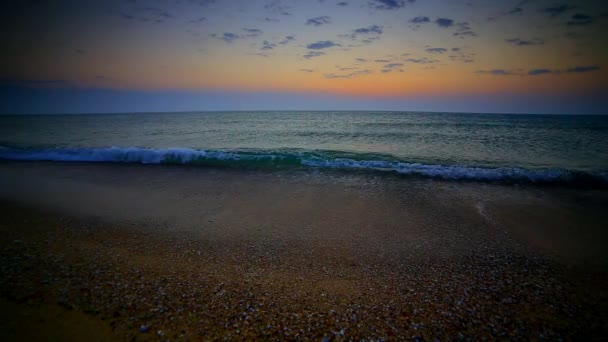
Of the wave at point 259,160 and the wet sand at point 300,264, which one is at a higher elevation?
the wave at point 259,160

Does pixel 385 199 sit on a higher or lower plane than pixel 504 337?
higher

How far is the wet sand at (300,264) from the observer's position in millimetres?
2486

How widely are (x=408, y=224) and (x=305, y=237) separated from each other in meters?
2.27

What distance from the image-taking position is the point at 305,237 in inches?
173

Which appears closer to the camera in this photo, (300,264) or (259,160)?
(300,264)

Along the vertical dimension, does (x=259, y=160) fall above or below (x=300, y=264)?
above

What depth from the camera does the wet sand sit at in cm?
249

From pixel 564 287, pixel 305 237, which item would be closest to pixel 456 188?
pixel 564 287

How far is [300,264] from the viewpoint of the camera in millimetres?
3588

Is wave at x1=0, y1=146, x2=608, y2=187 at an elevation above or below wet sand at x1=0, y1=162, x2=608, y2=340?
above

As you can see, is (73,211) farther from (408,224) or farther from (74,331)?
(408,224)

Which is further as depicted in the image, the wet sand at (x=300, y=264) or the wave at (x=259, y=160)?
the wave at (x=259, y=160)

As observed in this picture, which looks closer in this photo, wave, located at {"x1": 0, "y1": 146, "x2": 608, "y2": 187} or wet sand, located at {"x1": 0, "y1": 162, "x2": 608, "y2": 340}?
wet sand, located at {"x1": 0, "y1": 162, "x2": 608, "y2": 340}

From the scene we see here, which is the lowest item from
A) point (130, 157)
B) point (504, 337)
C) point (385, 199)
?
point (504, 337)
